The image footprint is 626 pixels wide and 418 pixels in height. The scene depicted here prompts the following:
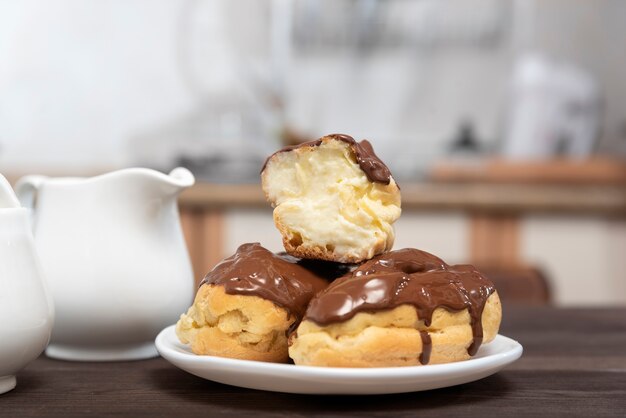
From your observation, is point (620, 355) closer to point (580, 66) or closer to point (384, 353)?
point (384, 353)

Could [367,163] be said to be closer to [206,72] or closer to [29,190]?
[29,190]

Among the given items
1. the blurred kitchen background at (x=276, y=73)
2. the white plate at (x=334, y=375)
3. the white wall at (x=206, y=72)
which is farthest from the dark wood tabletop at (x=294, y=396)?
the white wall at (x=206, y=72)

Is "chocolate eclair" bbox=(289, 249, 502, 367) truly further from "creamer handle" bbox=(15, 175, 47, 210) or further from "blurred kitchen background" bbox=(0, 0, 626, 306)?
"blurred kitchen background" bbox=(0, 0, 626, 306)

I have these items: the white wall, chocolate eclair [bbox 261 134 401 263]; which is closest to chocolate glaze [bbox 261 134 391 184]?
chocolate eclair [bbox 261 134 401 263]

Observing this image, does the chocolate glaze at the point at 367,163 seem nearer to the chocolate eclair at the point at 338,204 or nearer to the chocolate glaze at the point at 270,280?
the chocolate eclair at the point at 338,204

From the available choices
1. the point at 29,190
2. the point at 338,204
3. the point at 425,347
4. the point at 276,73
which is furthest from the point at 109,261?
the point at 276,73

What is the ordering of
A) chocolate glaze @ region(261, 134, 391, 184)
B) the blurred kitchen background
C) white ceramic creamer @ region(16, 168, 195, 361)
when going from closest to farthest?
chocolate glaze @ region(261, 134, 391, 184), white ceramic creamer @ region(16, 168, 195, 361), the blurred kitchen background
